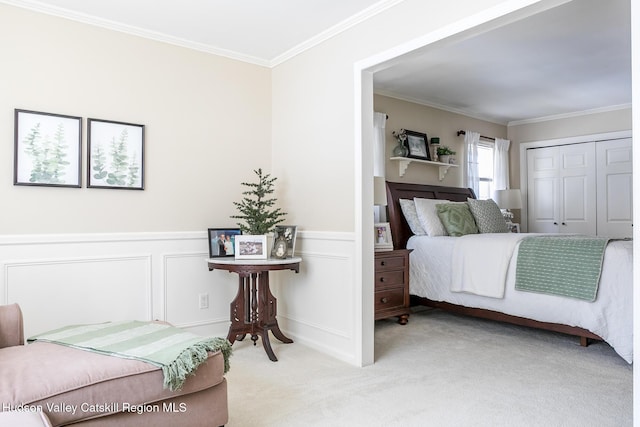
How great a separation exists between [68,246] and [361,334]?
205cm

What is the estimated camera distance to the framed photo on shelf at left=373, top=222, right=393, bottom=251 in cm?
427

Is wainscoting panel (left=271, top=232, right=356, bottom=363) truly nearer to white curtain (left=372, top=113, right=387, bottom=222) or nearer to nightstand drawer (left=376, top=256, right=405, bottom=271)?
nightstand drawer (left=376, top=256, right=405, bottom=271)

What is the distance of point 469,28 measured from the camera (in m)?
2.41

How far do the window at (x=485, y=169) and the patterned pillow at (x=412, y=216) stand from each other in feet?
5.94

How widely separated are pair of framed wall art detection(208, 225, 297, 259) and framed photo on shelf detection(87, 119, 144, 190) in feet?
2.28

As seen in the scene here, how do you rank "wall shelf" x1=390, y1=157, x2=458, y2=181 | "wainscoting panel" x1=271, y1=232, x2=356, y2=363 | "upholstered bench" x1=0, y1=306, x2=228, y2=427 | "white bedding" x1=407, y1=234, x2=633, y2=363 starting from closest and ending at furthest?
"upholstered bench" x1=0, y1=306, x2=228, y2=427 < "white bedding" x1=407, y1=234, x2=633, y2=363 < "wainscoting panel" x1=271, y1=232, x2=356, y2=363 < "wall shelf" x1=390, y1=157, x2=458, y2=181

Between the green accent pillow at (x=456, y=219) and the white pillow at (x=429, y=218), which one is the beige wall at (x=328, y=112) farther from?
the green accent pillow at (x=456, y=219)

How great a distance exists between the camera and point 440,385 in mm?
2695

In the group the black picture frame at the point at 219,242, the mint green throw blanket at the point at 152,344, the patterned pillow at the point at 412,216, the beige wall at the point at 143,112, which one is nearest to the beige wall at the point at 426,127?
the patterned pillow at the point at 412,216

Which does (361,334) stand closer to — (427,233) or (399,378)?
(399,378)

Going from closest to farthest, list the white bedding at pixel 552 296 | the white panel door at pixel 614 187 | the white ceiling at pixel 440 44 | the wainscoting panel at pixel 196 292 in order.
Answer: the white ceiling at pixel 440 44
the white bedding at pixel 552 296
the wainscoting panel at pixel 196 292
the white panel door at pixel 614 187

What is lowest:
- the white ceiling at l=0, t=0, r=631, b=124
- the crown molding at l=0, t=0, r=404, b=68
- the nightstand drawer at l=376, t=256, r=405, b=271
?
the nightstand drawer at l=376, t=256, r=405, b=271

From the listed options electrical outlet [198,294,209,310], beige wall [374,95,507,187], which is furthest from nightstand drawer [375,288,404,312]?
electrical outlet [198,294,209,310]

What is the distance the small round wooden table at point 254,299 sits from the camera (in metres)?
3.21
